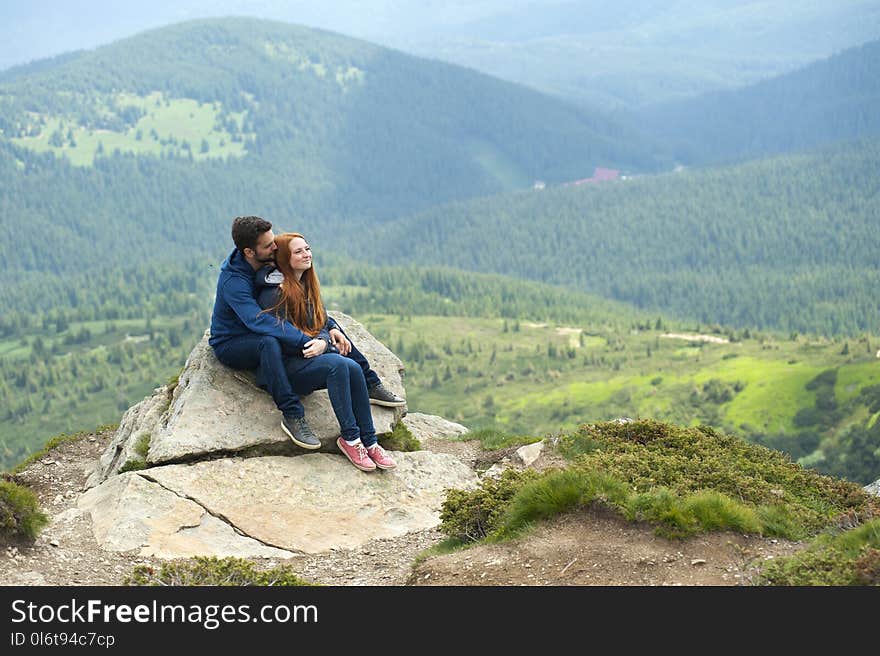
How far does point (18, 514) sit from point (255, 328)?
5.21m

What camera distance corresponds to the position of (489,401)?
195375 millimetres

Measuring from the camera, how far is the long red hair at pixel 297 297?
741 inches

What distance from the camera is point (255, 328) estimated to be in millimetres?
18609

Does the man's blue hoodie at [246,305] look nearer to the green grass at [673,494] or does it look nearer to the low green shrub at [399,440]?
the low green shrub at [399,440]

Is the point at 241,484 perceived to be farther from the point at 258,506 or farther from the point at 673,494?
the point at 673,494

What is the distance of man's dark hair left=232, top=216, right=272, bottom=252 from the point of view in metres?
18.5

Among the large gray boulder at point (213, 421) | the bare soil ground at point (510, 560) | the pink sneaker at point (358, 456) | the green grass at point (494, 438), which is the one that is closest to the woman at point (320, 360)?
the pink sneaker at point (358, 456)

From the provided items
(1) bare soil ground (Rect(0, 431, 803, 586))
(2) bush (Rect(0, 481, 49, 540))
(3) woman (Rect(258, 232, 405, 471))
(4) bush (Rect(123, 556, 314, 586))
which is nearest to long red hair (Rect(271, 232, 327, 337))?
(3) woman (Rect(258, 232, 405, 471))

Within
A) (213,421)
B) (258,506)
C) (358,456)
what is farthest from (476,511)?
(213,421)

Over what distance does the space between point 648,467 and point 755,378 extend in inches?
6478

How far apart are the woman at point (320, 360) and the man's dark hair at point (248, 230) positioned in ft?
1.23

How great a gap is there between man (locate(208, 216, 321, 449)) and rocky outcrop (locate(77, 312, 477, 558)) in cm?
68
